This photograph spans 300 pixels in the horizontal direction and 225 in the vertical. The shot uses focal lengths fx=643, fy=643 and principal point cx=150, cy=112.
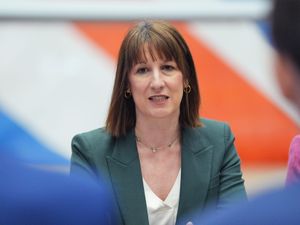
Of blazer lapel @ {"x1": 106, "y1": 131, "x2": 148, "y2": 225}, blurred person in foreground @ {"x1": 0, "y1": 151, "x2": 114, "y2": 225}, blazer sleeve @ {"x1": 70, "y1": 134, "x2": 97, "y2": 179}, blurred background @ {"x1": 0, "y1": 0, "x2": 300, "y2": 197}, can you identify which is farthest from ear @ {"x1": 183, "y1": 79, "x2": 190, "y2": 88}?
blurred person in foreground @ {"x1": 0, "y1": 151, "x2": 114, "y2": 225}

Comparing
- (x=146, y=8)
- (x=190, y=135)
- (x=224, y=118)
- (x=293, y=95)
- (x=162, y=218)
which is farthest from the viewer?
(x=224, y=118)

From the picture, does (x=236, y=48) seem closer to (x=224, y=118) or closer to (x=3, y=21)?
(x=224, y=118)

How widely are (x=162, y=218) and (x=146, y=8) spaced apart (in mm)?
1251

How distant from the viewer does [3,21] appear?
288 centimetres

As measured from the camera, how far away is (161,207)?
1.85 metres

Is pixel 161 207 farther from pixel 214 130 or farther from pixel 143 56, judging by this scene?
pixel 143 56

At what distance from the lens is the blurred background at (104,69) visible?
9.40 ft

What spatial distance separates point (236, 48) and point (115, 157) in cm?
126

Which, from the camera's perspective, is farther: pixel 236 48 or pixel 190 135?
pixel 236 48

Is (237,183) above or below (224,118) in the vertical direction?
below

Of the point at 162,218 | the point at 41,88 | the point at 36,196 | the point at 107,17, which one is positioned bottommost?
the point at 162,218

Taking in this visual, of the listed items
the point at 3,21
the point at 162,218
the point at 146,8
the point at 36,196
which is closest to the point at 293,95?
the point at 36,196

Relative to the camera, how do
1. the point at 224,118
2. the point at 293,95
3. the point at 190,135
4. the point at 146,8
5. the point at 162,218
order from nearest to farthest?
the point at 293,95 < the point at 162,218 < the point at 190,135 < the point at 146,8 < the point at 224,118

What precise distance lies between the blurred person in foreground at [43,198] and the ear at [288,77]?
0.98ft
